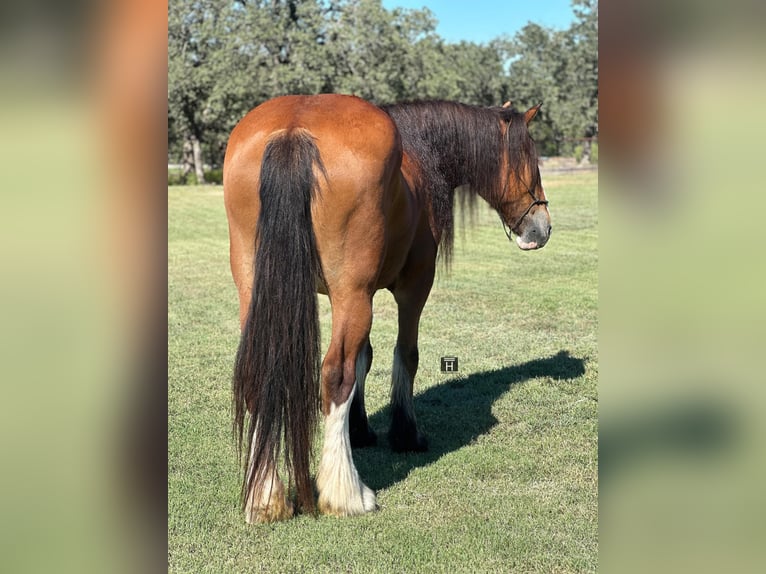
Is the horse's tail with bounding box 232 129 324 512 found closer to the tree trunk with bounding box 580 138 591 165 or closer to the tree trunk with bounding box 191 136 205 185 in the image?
the tree trunk with bounding box 191 136 205 185

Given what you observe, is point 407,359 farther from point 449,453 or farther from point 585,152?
point 585,152

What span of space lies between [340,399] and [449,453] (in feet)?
4.69

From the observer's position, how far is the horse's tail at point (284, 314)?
353 centimetres

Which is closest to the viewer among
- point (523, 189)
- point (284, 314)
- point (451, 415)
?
point (284, 314)

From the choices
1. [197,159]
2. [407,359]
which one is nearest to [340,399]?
[407,359]

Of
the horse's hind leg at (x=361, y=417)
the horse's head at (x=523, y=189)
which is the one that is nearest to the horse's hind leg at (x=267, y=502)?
the horse's hind leg at (x=361, y=417)

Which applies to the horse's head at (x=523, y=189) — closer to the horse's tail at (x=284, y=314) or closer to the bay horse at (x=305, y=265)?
the bay horse at (x=305, y=265)

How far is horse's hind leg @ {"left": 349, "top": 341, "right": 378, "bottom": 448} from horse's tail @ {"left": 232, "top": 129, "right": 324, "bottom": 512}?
144 cm

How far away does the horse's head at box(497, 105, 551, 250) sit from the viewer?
5211 millimetres

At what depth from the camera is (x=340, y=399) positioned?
384cm

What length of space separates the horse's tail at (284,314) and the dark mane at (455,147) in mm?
1497

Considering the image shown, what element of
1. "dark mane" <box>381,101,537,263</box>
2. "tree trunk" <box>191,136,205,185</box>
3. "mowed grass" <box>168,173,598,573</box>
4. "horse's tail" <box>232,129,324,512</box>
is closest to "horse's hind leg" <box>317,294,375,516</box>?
"mowed grass" <box>168,173,598,573</box>
